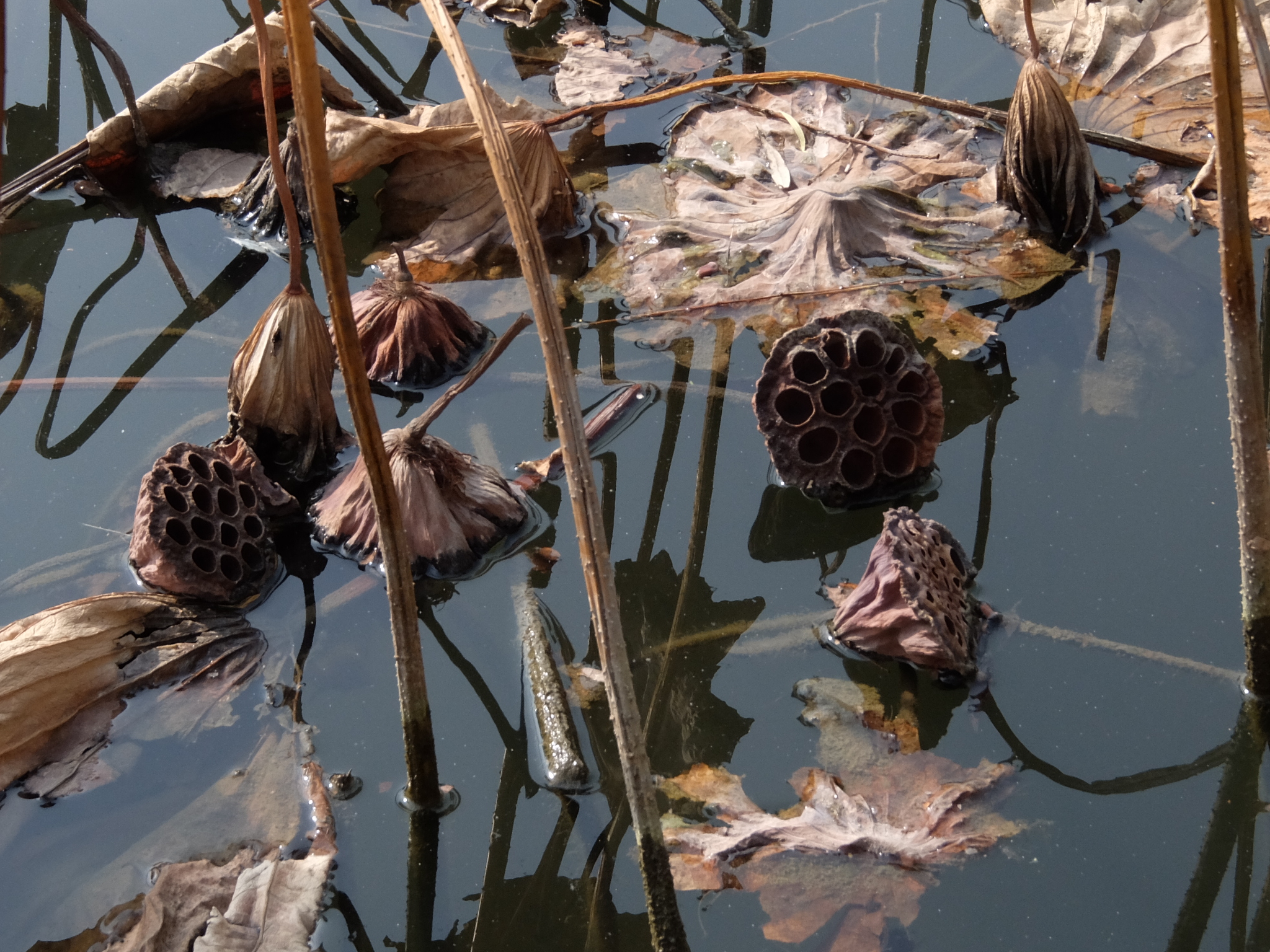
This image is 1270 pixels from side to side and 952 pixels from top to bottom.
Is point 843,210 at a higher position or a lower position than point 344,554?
higher

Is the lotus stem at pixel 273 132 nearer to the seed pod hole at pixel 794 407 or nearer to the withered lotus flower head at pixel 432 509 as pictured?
the withered lotus flower head at pixel 432 509

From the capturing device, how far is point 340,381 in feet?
7.28

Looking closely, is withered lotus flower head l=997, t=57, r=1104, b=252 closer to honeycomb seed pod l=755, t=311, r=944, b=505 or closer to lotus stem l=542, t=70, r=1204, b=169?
lotus stem l=542, t=70, r=1204, b=169

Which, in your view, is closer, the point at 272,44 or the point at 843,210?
the point at 843,210

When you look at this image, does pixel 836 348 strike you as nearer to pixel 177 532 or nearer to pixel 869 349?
pixel 869 349

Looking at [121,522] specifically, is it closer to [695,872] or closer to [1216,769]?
[695,872]

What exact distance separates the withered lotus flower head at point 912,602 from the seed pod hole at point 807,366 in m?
0.30

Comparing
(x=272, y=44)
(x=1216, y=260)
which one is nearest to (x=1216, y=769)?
(x=1216, y=260)

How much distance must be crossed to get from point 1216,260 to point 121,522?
7.09ft

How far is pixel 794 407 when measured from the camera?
1.93 metres

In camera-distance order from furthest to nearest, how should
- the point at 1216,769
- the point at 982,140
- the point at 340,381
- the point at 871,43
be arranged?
1. the point at 871,43
2. the point at 982,140
3. the point at 340,381
4. the point at 1216,769

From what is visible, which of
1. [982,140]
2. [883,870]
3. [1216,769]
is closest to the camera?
[883,870]

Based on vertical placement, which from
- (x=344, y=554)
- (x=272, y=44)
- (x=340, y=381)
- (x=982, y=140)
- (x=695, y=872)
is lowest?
(x=695, y=872)

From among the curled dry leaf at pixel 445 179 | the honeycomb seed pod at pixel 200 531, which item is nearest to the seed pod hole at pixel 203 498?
the honeycomb seed pod at pixel 200 531
